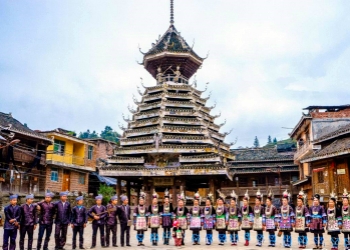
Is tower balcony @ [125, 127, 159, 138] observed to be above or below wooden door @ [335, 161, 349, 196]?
above

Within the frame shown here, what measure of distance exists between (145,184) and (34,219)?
48.9 ft

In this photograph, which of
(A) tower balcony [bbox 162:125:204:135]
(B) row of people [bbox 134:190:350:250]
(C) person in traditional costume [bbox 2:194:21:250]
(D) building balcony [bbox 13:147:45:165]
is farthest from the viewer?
(D) building balcony [bbox 13:147:45:165]

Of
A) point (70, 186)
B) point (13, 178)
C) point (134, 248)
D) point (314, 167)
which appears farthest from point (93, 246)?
point (70, 186)

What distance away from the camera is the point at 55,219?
12.0m

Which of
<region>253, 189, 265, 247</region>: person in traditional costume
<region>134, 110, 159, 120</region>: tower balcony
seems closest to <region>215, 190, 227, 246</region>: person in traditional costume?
<region>253, 189, 265, 247</region>: person in traditional costume

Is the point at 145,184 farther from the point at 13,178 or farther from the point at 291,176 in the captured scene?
the point at 291,176

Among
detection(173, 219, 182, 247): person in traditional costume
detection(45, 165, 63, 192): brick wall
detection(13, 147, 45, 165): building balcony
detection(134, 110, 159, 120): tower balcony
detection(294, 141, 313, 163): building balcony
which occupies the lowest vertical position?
detection(173, 219, 182, 247): person in traditional costume

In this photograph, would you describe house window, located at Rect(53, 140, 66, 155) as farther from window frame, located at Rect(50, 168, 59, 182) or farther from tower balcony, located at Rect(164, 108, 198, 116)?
tower balcony, located at Rect(164, 108, 198, 116)

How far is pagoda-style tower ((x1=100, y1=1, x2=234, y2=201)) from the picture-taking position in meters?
25.1

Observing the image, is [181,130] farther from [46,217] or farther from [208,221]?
[46,217]

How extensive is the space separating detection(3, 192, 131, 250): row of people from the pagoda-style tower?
38.9ft

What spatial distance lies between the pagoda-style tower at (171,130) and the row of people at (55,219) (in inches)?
467

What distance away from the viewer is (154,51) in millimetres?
30172

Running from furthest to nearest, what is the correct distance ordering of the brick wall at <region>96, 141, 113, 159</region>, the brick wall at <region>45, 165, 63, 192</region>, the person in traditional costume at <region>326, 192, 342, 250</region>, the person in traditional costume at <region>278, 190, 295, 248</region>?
the brick wall at <region>96, 141, 113, 159</region>
the brick wall at <region>45, 165, 63, 192</region>
the person in traditional costume at <region>278, 190, 295, 248</region>
the person in traditional costume at <region>326, 192, 342, 250</region>
